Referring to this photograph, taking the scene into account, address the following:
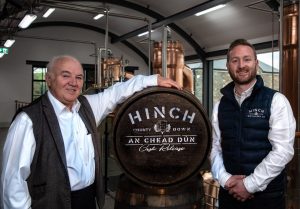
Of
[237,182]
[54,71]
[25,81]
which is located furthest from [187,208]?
[25,81]

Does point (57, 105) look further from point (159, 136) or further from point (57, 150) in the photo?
point (159, 136)

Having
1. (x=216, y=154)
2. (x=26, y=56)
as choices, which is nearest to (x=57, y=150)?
(x=216, y=154)

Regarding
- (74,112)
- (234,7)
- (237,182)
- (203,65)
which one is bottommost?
(237,182)

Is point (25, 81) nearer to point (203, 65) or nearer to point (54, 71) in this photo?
point (203, 65)

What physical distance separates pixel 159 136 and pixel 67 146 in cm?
49

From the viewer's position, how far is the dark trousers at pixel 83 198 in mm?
1911

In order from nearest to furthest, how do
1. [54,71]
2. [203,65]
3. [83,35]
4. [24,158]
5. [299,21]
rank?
1. [24,158]
2. [54,71]
3. [299,21]
4. [203,65]
5. [83,35]

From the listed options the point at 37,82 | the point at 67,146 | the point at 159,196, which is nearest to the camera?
the point at 67,146

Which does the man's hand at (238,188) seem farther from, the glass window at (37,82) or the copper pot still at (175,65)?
the glass window at (37,82)

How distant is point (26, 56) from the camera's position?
14.4m

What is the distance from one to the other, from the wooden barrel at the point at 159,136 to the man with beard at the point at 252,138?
0.68 ft

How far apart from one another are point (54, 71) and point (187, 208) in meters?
1.05

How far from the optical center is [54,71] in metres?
1.94

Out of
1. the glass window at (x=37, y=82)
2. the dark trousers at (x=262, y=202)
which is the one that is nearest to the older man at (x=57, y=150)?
the dark trousers at (x=262, y=202)
